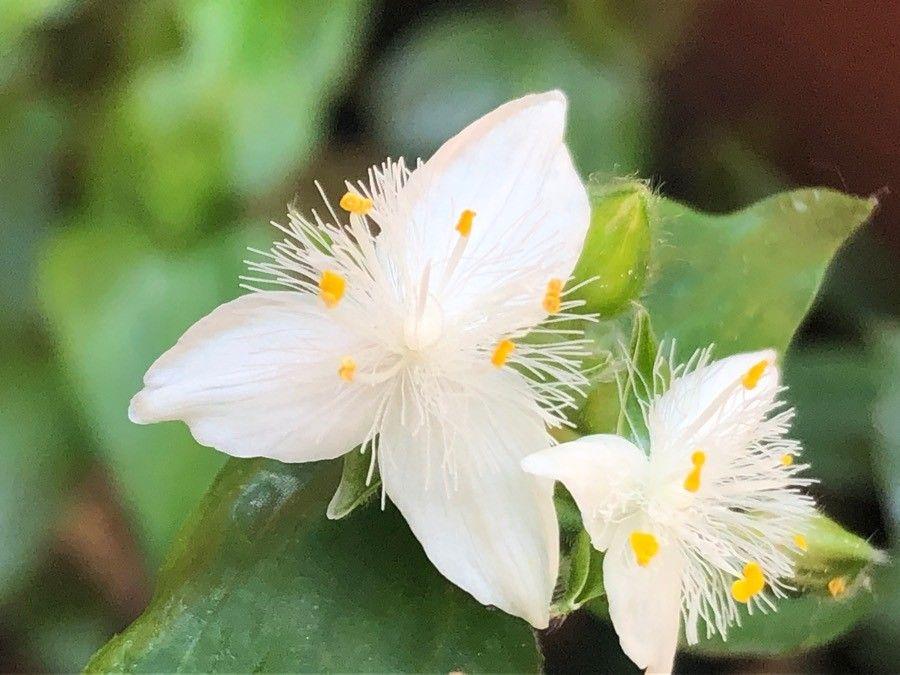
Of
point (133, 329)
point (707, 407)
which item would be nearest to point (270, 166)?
point (133, 329)

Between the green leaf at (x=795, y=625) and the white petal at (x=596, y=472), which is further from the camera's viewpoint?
the green leaf at (x=795, y=625)

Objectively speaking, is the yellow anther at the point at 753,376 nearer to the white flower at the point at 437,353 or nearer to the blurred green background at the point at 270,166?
the white flower at the point at 437,353

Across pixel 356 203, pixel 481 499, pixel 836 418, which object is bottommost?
pixel 836 418

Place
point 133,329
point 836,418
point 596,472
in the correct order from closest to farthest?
point 596,472 → point 133,329 → point 836,418

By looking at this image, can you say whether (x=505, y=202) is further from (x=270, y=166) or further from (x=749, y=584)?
(x=270, y=166)

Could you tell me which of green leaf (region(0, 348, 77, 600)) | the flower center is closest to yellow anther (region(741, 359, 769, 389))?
the flower center

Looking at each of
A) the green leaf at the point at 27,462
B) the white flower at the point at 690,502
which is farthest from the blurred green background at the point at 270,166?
the white flower at the point at 690,502

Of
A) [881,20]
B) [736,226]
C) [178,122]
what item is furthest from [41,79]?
[881,20]
